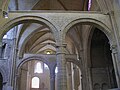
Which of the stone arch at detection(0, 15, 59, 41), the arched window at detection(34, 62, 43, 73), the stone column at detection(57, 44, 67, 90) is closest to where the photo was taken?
the stone column at detection(57, 44, 67, 90)

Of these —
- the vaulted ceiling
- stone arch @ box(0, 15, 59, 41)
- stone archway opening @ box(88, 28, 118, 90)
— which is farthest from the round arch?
the vaulted ceiling

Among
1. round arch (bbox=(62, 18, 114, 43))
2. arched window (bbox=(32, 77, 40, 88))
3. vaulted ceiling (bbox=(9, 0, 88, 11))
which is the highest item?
vaulted ceiling (bbox=(9, 0, 88, 11))

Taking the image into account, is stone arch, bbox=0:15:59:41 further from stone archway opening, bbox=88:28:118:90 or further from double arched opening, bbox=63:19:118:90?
stone archway opening, bbox=88:28:118:90

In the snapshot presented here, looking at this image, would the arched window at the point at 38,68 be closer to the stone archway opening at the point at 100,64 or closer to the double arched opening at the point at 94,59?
the double arched opening at the point at 94,59

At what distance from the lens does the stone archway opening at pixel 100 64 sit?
45.8ft

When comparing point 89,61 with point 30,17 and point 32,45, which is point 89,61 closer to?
point 30,17

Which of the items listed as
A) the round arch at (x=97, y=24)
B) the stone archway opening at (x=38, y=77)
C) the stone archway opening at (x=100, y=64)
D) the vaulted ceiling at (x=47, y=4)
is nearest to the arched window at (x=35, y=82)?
the stone archway opening at (x=38, y=77)

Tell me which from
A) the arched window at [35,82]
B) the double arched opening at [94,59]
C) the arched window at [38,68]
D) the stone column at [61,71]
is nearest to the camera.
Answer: the stone column at [61,71]

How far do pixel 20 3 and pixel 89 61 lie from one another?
24.7 ft

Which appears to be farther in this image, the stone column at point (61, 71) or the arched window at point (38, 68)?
the arched window at point (38, 68)

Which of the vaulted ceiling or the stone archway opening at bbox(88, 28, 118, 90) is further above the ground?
the vaulted ceiling

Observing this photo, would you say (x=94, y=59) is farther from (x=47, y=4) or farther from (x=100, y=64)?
(x=47, y=4)

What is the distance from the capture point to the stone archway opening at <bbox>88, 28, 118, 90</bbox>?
1395 centimetres

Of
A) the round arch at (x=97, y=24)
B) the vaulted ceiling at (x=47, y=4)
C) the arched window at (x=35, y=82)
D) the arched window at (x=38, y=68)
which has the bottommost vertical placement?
the arched window at (x=35, y=82)
